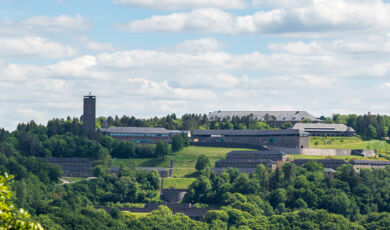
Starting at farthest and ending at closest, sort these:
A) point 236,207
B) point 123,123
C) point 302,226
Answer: point 123,123 < point 236,207 < point 302,226

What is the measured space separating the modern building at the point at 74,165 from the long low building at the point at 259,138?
73.0ft

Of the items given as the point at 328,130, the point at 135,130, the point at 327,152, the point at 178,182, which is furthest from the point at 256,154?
the point at 135,130

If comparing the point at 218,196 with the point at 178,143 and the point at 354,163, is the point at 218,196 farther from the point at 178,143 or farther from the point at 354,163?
the point at 178,143

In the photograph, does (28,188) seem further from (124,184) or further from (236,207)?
(236,207)

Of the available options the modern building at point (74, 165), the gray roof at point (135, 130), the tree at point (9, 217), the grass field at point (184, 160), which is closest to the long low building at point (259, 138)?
the grass field at point (184, 160)

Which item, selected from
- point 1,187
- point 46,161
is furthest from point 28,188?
point 1,187

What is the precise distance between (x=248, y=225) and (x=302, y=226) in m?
6.46

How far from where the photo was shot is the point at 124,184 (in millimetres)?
129500

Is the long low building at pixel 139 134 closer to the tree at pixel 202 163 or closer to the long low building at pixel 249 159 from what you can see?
the long low building at pixel 249 159

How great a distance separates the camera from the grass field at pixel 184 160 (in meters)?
145

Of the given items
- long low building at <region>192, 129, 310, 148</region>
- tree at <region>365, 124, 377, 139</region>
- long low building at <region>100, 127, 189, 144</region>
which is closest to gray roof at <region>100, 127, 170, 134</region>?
long low building at <region>100, 127, 189, 144</region>

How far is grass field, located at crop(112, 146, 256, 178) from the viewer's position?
477 feet

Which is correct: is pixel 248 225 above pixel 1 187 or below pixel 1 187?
below

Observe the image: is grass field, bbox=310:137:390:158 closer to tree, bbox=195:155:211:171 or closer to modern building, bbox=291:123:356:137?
modern building, bbox=291:123:356:137
